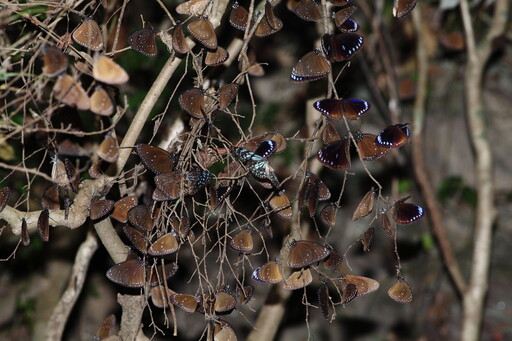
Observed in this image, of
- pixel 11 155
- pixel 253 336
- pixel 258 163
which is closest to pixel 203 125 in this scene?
pixel 258 163

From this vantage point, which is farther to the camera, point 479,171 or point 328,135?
point 479,171

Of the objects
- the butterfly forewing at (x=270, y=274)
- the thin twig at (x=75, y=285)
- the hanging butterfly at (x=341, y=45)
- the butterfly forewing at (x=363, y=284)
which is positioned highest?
the hanging butterfly at (x=341, y=45)

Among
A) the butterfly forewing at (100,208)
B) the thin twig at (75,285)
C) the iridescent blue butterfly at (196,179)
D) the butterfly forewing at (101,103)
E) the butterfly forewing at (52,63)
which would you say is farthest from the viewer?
the thin twig at (75,285)

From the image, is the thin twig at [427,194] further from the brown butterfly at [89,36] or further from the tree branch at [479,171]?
the brown butterfly at [89,36]

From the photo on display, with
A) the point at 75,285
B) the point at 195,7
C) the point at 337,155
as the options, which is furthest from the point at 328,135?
the point at 75,285

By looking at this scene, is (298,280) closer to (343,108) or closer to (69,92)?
(343,108)

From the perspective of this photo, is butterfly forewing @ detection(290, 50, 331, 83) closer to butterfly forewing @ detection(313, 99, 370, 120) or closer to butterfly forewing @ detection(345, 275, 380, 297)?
butterfly forewing @ detection(313, 99, 370, 120)

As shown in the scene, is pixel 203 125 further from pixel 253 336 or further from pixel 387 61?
pixel 387 61

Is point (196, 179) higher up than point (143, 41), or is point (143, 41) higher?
point (143, 41)

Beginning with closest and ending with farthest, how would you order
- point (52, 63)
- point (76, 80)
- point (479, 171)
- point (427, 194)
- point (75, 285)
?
point (52, 63) < point (76, 80) < point (75, 285) < point (479, 171) < point (427, 194)

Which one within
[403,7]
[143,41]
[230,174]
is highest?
[403,7]

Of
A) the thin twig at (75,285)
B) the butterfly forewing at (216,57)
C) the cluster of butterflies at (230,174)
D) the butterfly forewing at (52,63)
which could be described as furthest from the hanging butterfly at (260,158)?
the thin twig at (75,285)
